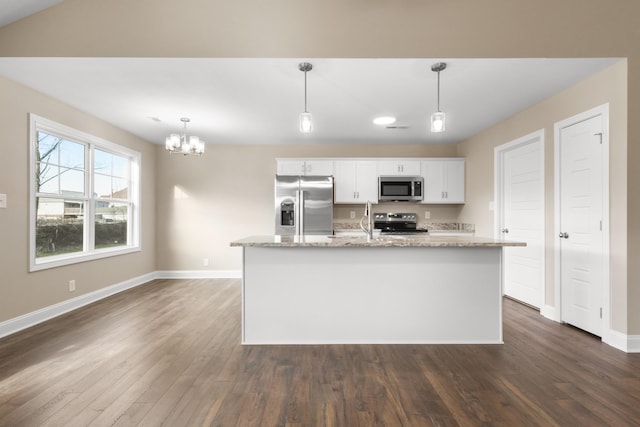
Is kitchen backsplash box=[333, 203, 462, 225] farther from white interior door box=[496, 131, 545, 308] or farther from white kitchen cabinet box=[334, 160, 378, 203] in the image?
white interior door box=[496, 131, 545, 308]

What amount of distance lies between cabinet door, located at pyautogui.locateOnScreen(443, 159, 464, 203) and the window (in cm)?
517

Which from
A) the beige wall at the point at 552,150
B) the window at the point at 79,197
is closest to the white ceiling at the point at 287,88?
the beige wall at the point at 552,150

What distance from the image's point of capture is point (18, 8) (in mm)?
2664

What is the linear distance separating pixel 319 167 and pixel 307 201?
0.66 metres

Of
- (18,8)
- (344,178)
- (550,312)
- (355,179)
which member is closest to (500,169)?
(550,312)

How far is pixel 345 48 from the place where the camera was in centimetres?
275

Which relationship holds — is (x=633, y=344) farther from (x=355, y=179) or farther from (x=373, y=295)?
(x=355, y=179)

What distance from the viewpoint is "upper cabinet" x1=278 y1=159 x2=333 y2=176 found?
560cm

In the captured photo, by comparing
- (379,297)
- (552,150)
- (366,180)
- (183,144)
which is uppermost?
(183,144)

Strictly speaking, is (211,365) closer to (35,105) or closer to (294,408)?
(294,408)

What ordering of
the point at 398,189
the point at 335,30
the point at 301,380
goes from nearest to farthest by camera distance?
the point at 301,380
the point at 335,30
the point at 398,189

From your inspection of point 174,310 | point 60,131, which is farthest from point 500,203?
point 60,131

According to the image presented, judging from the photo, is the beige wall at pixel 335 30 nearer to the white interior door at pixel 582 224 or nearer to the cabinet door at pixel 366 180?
the white interior door at pixel 582 224

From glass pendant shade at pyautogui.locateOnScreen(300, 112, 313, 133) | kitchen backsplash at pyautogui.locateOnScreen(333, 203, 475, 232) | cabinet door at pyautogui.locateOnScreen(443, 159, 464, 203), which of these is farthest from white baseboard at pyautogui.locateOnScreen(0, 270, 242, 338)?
cabinet door at pyautogui.locateOnScreen(443, 159, 464, 203)
